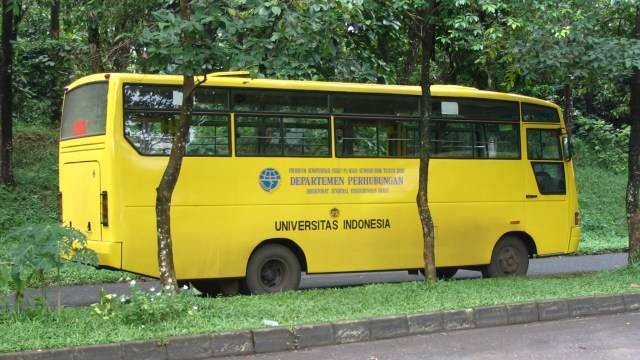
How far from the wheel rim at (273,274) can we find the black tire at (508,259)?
3.45 m

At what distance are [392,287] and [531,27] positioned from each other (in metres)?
4.34

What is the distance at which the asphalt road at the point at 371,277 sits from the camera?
10070mm

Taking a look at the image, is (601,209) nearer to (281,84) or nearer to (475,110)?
(475,110)

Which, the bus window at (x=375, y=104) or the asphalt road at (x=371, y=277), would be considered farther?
the asphalt road at (x=371, y=277)

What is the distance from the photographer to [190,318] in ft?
22.4

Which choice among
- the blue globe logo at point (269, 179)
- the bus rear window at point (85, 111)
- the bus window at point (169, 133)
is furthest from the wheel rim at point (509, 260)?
the bus rear window at point (85, 111)

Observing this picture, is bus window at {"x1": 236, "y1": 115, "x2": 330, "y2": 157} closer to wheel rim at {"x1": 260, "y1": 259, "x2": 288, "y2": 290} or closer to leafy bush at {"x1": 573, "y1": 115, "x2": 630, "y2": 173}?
wheel rim at {"x1": 260, "y1": 259, "x2": 288, "y2": 290}

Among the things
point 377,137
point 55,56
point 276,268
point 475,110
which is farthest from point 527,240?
point 55,56

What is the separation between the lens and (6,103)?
50.8 feet

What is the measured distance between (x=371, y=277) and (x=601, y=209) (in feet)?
34.7

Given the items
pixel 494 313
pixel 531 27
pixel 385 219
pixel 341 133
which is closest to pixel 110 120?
pixel 341 133

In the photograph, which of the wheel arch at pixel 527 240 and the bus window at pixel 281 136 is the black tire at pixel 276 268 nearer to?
the bus window at pixel 281 136

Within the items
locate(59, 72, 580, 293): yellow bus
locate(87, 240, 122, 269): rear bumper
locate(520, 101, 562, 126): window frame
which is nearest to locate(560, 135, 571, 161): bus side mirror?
locate(59, 72, 580, 293): yellow bus

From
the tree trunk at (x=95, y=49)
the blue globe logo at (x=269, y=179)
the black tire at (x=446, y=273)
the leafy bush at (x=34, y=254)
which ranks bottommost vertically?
the black tire at (x=446, y=273)
